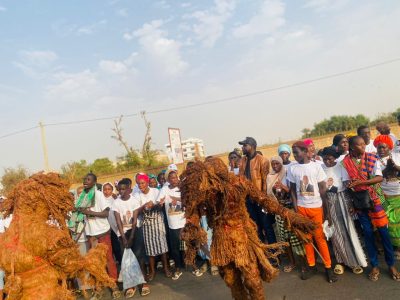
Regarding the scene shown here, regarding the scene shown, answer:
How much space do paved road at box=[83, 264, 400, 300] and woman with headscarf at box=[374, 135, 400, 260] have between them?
2.06 ft

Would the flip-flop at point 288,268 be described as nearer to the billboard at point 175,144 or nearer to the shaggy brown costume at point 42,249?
the shaggy brown costume at point 42,249

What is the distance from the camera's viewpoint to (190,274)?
611 cm

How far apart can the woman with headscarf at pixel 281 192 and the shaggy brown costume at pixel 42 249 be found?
10.4ft

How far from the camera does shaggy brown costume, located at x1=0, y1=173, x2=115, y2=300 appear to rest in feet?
9.68

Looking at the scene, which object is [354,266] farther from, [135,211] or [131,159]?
[131,159]

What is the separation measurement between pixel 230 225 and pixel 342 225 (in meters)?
2.50

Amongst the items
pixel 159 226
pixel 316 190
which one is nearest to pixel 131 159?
pixel 159 226

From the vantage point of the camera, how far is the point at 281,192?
557 cm

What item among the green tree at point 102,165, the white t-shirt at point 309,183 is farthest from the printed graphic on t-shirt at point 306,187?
the green tree at point 102,165

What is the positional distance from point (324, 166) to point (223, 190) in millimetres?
2800

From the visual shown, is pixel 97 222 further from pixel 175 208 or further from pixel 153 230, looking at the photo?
pixel 175 208

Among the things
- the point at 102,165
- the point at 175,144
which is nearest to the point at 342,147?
the point at 175,144

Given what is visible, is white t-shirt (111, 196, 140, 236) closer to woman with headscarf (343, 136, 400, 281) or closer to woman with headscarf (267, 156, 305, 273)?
woman with headscarf (267, 156, 305, 273)

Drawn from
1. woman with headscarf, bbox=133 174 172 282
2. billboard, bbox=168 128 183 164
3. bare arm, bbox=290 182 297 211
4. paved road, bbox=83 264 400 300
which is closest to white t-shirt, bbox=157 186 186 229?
woman with headscarf, bbox=133 174 172 282
